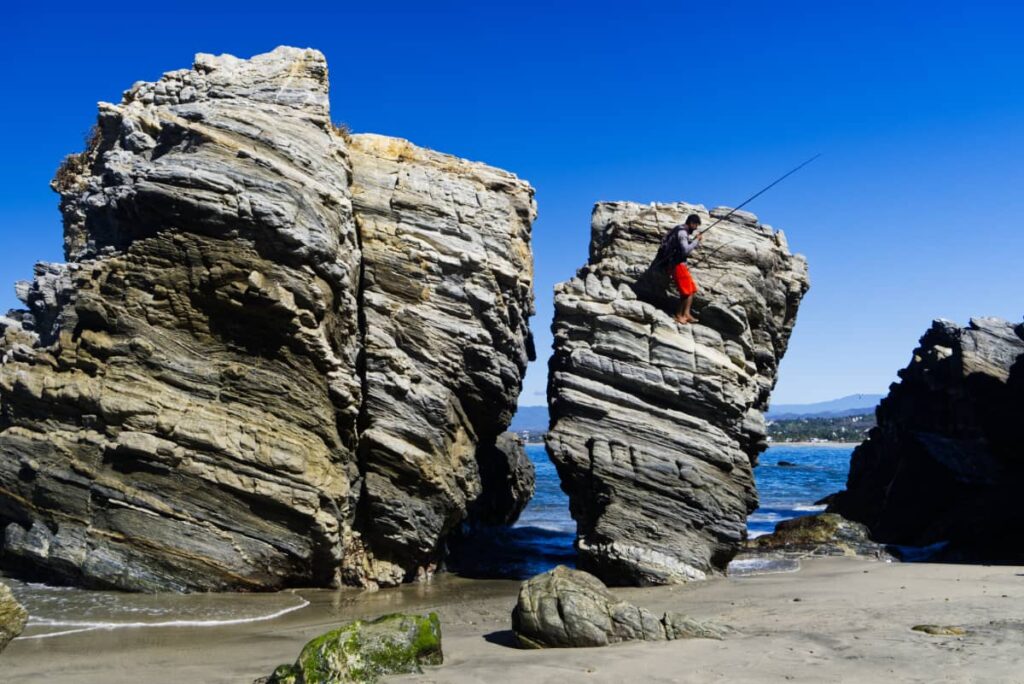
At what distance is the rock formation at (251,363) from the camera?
14.3 meters

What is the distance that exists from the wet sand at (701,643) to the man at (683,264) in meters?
5.85

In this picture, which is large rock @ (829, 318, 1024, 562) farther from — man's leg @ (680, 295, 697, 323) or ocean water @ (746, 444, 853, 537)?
man's leg @ (680, 295, 697, 323)

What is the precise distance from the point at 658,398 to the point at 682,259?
10.1ft

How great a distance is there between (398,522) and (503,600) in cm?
269

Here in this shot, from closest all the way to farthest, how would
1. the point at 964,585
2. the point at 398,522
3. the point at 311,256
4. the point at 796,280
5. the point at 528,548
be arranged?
the point at 964,585
the point at 311,256
the point at 398,522
the point at 796,280
the point at 528,548

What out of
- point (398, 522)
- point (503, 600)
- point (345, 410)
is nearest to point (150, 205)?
point (345, 410)

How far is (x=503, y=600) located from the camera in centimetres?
1532

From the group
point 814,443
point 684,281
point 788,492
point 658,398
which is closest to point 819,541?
point 658,398

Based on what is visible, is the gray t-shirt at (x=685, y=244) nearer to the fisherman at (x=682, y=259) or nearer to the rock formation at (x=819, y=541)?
A: the fisherman at (x=682, y=259)

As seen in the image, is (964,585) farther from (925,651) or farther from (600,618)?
(600,618)

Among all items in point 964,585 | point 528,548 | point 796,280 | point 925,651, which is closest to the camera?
point 925,651

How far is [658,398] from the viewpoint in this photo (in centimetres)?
1781

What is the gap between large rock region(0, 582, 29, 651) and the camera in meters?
10.0

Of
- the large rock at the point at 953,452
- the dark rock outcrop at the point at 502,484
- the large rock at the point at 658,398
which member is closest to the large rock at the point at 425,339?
the large rock at the point at 658,398
